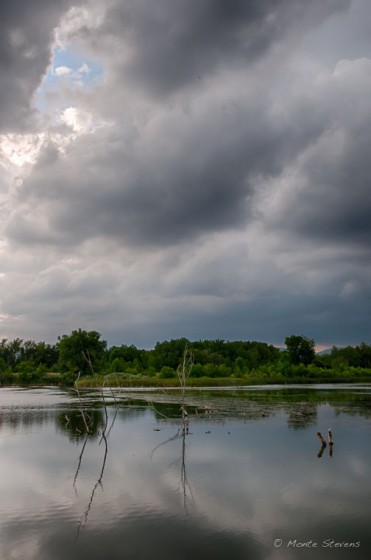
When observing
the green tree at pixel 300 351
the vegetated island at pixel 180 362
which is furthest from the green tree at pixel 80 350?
the green tree at pixel 300 351

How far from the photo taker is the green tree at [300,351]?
132 m

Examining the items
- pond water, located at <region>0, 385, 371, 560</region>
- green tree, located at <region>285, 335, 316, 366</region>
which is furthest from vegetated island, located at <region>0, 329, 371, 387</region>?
pond water, located at <region>0, 385, 371, 560</region>

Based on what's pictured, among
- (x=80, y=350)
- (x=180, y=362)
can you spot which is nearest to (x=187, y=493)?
(x=180, y=362)

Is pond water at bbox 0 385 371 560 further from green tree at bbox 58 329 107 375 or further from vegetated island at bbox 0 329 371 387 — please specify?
green tree at bbox 58 329 107 375

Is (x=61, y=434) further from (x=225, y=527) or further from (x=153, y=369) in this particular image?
(x=153, y=369)

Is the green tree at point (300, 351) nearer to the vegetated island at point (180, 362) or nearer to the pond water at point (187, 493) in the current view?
the vegetated island at point (180, 362)

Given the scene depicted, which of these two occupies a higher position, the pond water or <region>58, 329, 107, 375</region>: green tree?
<region>58, 329, 107, 375</region>: green tree

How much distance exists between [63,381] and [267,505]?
11166cm

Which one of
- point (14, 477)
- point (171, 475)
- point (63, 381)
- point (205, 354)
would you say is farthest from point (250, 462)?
point (205, 354)

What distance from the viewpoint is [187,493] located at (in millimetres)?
17359

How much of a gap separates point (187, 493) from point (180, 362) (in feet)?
352

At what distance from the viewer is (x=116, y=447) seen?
2728 centimetres

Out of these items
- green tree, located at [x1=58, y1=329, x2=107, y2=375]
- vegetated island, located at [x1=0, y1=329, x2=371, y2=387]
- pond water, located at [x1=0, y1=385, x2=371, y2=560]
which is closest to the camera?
pond water, located at [x1=0, y1=385, x2=371, y2=560]

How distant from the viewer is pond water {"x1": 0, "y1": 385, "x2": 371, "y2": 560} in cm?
1249
